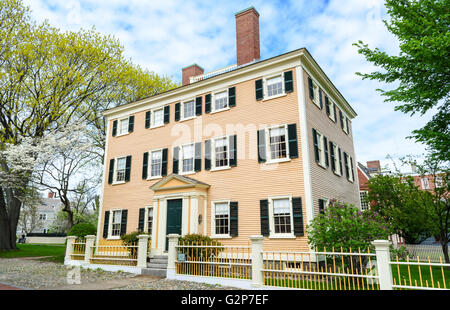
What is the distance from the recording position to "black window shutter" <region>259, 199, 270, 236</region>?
12.8 m

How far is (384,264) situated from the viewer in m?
6.80

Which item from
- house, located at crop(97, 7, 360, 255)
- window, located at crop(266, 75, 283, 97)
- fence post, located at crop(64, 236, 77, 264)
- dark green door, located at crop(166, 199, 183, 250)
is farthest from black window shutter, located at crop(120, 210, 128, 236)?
window, located at crop(266, 75, 283, 97)

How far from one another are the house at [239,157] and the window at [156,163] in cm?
6

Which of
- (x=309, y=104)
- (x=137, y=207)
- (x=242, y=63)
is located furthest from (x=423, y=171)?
(x=137, y=207)

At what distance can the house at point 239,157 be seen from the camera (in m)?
13.0

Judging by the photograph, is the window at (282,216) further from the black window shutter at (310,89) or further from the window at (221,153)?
the black window shutter at (310,89)

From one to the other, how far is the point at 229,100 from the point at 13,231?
63.5 ft

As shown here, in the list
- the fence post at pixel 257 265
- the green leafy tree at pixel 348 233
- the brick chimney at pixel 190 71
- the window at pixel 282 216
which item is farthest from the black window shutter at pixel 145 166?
the green leafy tree at pixel 348 233

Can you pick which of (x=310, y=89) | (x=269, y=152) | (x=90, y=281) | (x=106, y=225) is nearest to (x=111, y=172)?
(x=106, y=225)

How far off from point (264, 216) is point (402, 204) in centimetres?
1607

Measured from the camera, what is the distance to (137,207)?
1702cm

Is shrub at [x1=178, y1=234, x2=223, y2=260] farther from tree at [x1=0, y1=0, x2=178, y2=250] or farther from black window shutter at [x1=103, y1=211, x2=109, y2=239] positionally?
tree at [x1=0, y1=0, x2=178, y2=250]

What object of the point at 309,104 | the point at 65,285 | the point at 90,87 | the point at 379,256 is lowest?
the point at 65,285

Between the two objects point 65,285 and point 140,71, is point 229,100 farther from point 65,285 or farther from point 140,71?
point 140,71
